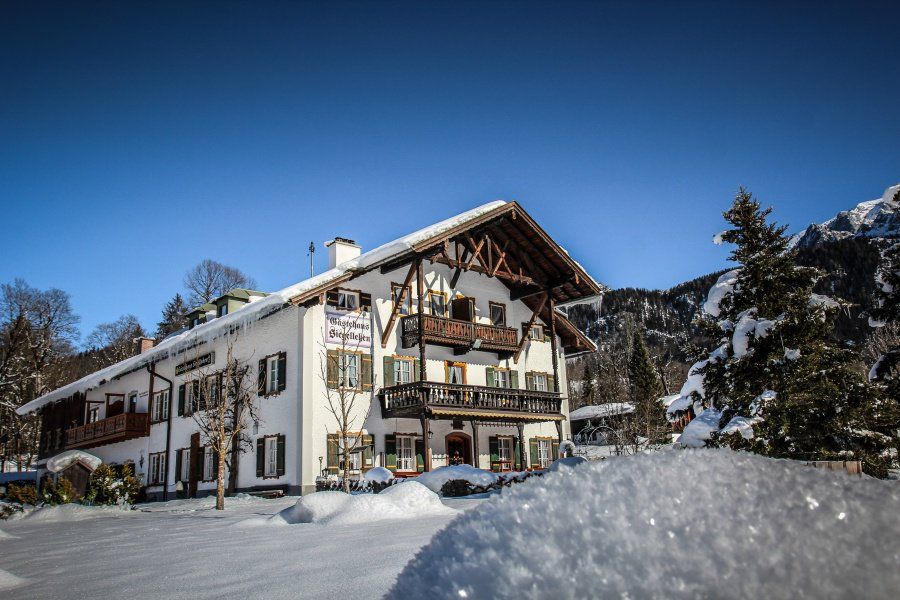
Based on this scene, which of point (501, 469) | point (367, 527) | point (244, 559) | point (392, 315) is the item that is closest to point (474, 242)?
point (392, 315)

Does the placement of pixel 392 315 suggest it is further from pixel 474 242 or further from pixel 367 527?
pixel 367 527

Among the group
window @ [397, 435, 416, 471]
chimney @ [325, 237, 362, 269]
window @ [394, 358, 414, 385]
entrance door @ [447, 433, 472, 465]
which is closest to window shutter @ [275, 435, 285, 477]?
window @ [397, 435, 416, 471]

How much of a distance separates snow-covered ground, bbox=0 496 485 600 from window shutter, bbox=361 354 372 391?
13389mm

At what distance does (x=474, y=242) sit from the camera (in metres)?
23.9

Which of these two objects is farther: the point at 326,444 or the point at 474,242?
the point at 474,242

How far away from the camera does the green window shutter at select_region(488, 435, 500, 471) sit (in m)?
24.3

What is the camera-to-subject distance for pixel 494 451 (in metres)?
24.8

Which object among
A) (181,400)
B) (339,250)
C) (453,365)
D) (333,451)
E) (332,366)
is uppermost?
(339,250)

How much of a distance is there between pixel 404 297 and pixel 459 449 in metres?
6.36

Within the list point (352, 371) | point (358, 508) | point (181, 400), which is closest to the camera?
point (358, 508)

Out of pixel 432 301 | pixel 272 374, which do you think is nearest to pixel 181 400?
pixel 272 374

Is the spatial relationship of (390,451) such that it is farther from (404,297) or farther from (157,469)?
(157,469)

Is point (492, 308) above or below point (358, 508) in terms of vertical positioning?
above

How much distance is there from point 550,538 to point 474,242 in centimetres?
2256
